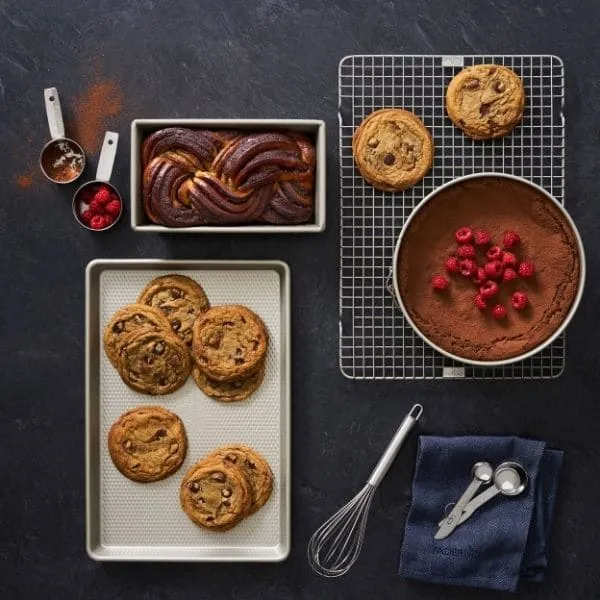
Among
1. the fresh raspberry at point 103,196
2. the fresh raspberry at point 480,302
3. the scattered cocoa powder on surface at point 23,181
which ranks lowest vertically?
the fresh raspberry at point 480,302

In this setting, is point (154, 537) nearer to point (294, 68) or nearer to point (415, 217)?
point (415, 217)

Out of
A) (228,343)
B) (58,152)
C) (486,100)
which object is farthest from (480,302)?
(58,152)

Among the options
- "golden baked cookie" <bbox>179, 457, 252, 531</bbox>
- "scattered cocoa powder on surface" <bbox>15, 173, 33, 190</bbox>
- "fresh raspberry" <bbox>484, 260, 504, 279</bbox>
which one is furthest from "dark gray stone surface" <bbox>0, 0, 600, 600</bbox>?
"fresh raspberry" <bbox>484, 260, 504, 279</bbox>

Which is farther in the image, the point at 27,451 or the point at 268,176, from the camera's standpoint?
the point at 27,451

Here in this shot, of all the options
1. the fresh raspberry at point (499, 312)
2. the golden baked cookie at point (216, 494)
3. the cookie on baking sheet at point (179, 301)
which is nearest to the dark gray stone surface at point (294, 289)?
the cookie on baking sheet at point (179, 301)

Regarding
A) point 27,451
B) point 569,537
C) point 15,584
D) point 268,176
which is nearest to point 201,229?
point 268,176

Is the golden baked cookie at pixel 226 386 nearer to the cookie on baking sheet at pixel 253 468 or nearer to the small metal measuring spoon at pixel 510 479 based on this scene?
the cookie on baking sheet at pixel 253 468
